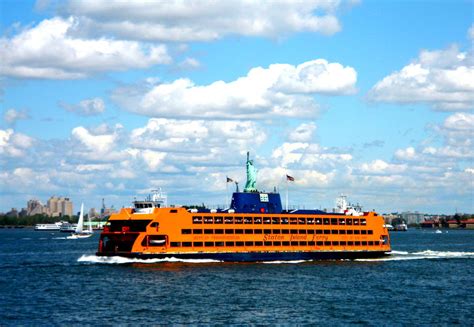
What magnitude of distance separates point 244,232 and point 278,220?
578 cm

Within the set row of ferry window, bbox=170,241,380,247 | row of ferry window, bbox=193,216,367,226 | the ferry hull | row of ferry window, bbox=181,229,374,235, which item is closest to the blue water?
the ferry hull

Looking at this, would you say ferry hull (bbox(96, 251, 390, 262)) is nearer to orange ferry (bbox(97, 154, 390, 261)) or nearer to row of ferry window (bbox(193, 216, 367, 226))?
orange ferry (bbox(97, 154, 390, 261))

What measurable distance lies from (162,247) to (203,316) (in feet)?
111

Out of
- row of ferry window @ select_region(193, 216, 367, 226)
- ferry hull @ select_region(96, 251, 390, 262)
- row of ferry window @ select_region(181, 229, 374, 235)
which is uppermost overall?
row of ferry window @ select_region(193, 216, 367, 226)

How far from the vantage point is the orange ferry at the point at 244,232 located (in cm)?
9081

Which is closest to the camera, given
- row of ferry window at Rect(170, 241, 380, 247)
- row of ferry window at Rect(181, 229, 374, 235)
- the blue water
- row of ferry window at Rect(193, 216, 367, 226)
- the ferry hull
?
the blue water

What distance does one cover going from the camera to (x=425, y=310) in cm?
6109

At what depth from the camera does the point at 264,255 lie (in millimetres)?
97625

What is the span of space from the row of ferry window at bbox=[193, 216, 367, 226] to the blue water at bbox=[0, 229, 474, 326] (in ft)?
18.2

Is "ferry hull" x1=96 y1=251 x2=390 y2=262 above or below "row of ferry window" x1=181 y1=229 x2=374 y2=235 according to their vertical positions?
below

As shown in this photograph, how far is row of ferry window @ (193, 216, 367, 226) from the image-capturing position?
311 ft

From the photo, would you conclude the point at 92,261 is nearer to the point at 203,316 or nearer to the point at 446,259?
the point at 203,316

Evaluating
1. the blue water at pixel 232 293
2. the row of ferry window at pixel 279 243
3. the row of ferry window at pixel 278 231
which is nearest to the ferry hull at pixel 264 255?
the blue water at pixel 232 293

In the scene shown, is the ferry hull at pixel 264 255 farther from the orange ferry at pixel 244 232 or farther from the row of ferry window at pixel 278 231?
the row of ferry window at pixel 278 231
